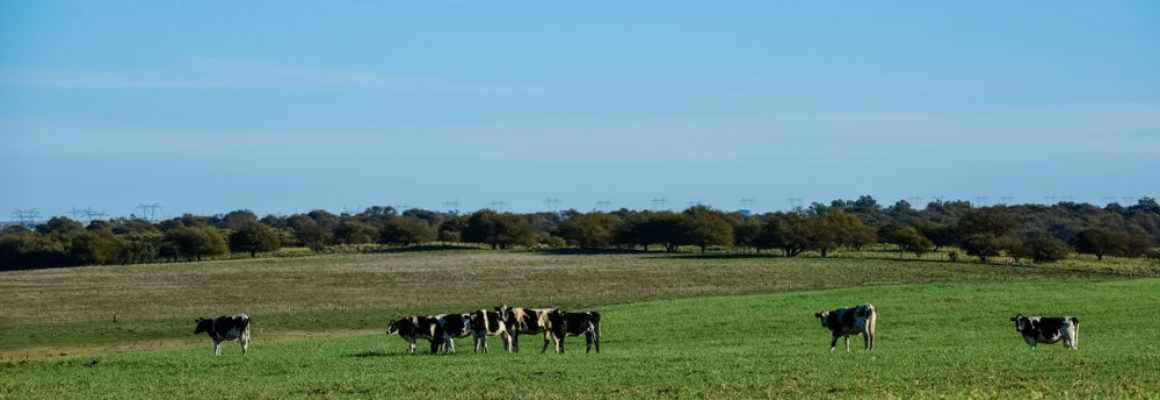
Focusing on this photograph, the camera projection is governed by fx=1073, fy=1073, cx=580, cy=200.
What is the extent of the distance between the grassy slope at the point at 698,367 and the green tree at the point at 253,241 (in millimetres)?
108535

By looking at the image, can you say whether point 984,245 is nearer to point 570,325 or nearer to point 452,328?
point 570,325

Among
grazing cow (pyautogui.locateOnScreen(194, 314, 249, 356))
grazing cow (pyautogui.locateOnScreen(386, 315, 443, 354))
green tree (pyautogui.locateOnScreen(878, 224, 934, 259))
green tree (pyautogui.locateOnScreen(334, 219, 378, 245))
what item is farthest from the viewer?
green tree (pyautogui.locateOnScreen(334, 219, 378, 245))

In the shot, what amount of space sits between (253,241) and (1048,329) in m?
124

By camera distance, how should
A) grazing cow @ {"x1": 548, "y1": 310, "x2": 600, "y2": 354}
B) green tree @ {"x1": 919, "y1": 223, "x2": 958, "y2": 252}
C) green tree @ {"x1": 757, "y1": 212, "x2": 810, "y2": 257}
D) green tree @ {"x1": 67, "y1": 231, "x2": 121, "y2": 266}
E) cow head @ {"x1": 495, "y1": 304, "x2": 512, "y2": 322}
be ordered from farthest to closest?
1. green tree @ {"x1": 67, "y1": 231, "x2": 121, "y2": 266}
2. green tree @ {"x1": 919, "y1": 223, "x2": 958, "y2": 252}
3. green tree @ {"x1": 757, "y1": 212, "x2": 810, "y2": 257}
4. cow head @ {"x1": 495, "y1": 304, "x2": 512, "y2": 322}
5. grazing cow @ {"x1": 548, "y1": 310, "x2": 600, "y2": 354}

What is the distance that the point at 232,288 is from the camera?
79188 mm

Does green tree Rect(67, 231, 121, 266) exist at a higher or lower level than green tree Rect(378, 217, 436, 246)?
lower

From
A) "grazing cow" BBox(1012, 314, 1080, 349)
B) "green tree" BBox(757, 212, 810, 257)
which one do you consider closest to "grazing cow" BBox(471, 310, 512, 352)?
"grazing cow" BBox(1012, 314, 1080, 349)

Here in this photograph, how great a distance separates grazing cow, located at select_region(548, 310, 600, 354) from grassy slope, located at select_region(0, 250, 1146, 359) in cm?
1968

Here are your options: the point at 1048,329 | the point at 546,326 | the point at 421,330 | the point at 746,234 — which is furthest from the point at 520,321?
the point at 746,234

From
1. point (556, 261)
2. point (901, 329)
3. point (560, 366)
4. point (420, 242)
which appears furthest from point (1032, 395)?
point (420, 242)

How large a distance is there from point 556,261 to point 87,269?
47.8m

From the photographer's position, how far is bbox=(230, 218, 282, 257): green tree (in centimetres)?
13938

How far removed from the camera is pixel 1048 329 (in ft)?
90.9

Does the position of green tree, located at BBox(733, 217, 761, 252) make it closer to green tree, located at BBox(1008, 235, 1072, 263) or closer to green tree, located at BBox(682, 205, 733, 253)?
green tree, located at BBox(682, 205, 733, 253)
